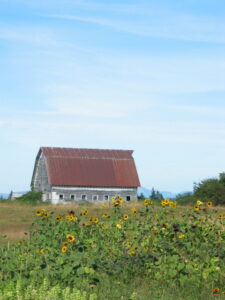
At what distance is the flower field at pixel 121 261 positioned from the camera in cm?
721

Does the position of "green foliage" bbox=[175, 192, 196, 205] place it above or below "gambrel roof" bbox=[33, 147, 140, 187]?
below

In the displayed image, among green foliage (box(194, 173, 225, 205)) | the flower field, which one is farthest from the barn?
the flower field

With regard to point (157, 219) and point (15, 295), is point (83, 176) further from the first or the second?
point (15, 295)

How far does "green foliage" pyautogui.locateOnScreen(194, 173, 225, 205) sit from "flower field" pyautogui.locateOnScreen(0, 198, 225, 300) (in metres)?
27.8

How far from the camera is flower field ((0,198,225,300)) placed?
284 inches

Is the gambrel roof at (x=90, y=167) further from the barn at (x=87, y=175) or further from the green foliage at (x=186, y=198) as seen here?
the green foliage at (x=186, y=198)

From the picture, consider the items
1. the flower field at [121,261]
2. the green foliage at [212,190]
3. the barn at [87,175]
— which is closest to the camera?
the flower field at [121,261]

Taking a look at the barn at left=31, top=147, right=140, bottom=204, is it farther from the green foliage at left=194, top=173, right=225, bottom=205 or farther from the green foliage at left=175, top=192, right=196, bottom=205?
the green foliage at left=194, top=173, right=225, bottom=205

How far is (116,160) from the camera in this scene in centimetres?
4775

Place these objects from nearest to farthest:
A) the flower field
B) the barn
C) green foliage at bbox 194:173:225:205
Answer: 1. the flower field
2. green foliage at bbox 194:173:225:205
3. the barn

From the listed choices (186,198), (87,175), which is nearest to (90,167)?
(87,175)

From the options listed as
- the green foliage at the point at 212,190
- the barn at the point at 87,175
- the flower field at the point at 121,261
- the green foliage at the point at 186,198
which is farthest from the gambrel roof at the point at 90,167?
the flower field at the point at 121,261

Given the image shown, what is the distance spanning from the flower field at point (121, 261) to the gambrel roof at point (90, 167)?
3588cm

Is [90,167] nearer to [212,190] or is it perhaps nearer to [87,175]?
[87,175]
